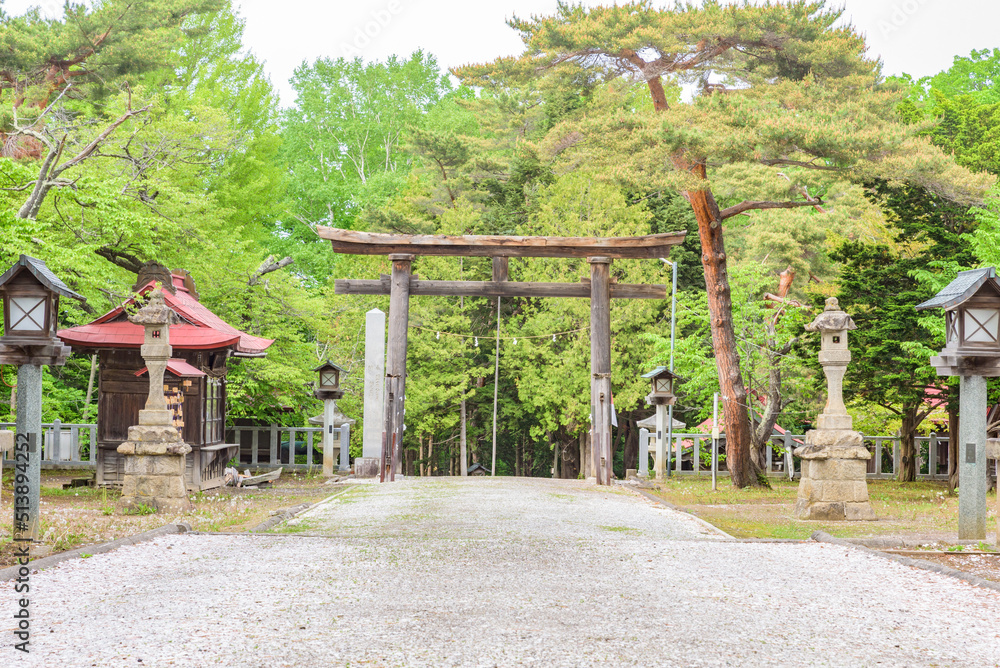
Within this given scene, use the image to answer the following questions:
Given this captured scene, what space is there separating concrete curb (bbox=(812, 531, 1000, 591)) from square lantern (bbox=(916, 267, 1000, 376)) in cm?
196

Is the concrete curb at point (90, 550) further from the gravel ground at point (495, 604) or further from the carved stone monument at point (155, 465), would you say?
the carved stone monument at point (155, 465)

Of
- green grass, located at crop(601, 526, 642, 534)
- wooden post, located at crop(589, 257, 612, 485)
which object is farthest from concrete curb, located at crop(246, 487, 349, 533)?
wooden post, located at crop(589, 257, 612, 485)

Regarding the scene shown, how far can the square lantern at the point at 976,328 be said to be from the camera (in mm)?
8250

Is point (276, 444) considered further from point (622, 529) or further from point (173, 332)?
point (622, 529)

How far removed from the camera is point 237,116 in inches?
1093

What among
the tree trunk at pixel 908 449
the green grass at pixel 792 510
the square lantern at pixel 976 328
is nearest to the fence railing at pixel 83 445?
the green grass at pixel 792 510

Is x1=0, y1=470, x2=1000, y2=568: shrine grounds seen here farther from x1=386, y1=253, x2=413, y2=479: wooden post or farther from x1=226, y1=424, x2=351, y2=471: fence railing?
x1=226, y1=424, x2=351, y2=471: fence railing

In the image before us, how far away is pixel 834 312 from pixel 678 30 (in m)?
5.95

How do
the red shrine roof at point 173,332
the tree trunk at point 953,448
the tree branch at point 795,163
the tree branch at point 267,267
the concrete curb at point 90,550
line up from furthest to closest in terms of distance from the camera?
the tree branch at point 267,267 < the tree trunk at point 953,448 < the tree branch at point 795,163 < the red shrine roof at point 173,332 < the concrete curb at point 90,550

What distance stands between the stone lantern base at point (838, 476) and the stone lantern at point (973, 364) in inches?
72.3

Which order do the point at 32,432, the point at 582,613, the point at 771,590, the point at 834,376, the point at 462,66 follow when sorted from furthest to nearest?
1. the point at 462,66
2. the point at 834,376
3. the point at 32,432
4. the point at 771,590
5. the point at 582,613

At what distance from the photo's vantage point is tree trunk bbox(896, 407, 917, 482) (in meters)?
18.0

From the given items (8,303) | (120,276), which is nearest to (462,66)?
(120,276)

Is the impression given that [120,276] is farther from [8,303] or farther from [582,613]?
[582,613]
